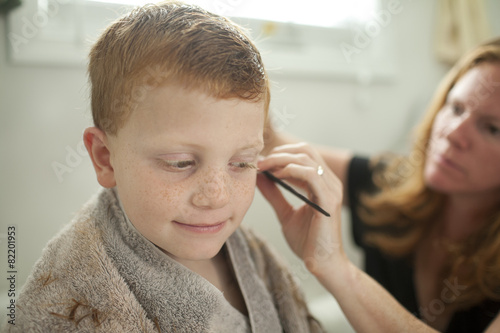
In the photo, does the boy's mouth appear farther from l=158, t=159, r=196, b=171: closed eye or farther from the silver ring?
the silver ring

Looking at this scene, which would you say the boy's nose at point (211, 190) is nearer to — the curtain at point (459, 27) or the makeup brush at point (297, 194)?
the makeup brush at point (297, 194)

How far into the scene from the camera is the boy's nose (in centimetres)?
42

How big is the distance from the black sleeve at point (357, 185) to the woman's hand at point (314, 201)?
44 cm

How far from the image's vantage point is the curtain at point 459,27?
3.68ft

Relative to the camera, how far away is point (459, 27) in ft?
3.73

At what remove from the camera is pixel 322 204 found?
0.59m

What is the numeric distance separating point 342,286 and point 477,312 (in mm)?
416

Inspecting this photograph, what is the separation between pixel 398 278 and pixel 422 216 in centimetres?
17

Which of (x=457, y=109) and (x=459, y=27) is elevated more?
(x=459, y=27)

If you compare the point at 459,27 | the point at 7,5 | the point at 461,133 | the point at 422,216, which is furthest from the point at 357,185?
the point at 7,5

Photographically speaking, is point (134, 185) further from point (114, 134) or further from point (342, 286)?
point (342, 286)

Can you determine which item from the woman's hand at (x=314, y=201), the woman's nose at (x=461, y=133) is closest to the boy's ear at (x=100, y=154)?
the woman's hand at (x=314, y=201)

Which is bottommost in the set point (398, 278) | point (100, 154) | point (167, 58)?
point (398, 278)

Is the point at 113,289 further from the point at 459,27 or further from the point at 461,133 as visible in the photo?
the point at 459,27
